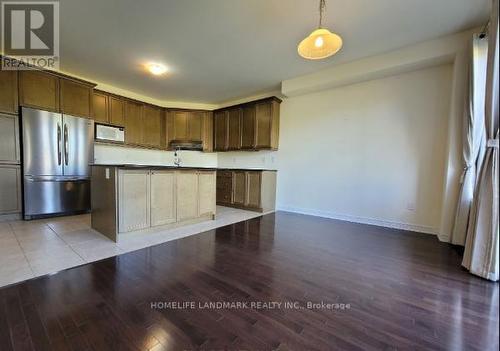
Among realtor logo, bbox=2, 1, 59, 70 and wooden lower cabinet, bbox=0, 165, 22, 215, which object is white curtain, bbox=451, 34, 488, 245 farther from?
wooden lower cabinet, bbox=0, 165, 22, 215

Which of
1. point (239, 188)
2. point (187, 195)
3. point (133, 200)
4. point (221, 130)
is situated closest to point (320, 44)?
point (187, 195)

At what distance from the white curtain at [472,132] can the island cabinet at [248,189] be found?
3.06 m

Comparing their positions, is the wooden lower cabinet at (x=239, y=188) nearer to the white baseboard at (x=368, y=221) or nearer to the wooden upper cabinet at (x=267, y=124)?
the wooden upper cabinet at (x=267, y=124)

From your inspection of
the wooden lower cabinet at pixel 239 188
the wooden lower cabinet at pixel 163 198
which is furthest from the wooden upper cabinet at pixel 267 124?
the wooden lower cabinet at pixel 163 198

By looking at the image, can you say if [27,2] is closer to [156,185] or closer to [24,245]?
[156,185]

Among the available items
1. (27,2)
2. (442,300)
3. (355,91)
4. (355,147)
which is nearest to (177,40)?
(27,2)

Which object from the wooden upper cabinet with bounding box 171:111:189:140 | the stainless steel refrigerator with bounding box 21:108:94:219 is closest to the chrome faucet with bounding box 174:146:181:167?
the wooden upper cabinet with bounding box 171:111:189:140

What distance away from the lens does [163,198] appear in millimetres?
3084

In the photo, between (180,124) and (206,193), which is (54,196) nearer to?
(206,193)

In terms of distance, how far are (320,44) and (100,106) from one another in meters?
4.52

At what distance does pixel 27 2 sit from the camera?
245 centimetres

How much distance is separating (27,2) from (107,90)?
2.38 meters

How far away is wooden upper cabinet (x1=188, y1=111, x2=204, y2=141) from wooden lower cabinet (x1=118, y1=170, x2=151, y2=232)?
319 cm

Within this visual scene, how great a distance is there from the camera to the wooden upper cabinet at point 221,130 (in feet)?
18.5
